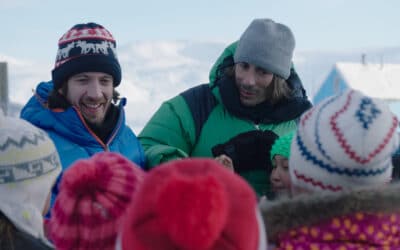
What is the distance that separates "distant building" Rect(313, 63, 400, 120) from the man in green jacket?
662 cm

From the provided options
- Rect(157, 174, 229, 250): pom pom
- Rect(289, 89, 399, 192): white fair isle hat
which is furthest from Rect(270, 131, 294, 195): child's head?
Rect(157, 174, 229, 250): pom pom

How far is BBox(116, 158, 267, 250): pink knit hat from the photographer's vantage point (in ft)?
2.76

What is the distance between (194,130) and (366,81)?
7.50m

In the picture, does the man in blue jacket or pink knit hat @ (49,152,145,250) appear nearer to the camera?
pink knit hat @ (49,152,145,250)

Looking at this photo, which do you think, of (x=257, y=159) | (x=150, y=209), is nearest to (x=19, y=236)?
(x=150, y=209)

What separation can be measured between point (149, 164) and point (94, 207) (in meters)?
1.17

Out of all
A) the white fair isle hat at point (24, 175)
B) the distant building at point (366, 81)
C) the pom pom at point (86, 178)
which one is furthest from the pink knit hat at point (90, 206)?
the distant building at point (366, 81)

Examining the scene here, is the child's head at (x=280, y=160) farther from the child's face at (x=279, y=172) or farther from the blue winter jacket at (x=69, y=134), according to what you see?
the blue winter jacket at (x=69, y=134)

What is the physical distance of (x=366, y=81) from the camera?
30.6ft

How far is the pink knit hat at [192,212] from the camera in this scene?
0.84 metres

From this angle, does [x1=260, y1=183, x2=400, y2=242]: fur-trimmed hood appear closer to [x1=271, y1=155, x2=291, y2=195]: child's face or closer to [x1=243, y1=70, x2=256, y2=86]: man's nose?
[x1=271, y1=155, x2=291, y2=195]: child's face

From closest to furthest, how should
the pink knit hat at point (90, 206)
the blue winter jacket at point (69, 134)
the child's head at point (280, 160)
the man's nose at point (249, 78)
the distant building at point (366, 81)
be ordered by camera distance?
the pink knit hat at point (90, 206) < the child's head at point (280, 160) < the blue winter jacket at point (69, 134) < the man's nose at point (249, 78) < the distant building at point (366, 81)

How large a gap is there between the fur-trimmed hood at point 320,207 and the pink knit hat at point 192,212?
245 millimetres

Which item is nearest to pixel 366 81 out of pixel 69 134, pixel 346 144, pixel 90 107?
pixel 90 107
